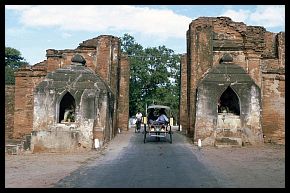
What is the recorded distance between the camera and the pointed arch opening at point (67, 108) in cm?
1567

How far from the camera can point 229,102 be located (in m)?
16.9

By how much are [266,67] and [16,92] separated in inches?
504

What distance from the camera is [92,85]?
1573 cm

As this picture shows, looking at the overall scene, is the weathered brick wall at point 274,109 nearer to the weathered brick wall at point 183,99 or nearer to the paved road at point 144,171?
the paved road at point 144,171

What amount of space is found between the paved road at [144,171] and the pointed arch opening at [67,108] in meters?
2.41

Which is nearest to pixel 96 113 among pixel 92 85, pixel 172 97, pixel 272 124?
pixel 92 85

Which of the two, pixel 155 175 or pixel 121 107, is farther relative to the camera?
pixel 121 107

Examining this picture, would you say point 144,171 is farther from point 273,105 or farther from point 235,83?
point 273,105

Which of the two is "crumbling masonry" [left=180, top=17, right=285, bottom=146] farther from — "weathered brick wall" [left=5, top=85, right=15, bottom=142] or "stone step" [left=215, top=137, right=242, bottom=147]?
"weathered brick wall" [left=5, top=85, right=15, bottom=142]

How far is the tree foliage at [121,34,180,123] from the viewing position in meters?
46.6

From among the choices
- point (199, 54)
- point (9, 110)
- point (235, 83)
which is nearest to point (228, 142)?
point (235, 83)

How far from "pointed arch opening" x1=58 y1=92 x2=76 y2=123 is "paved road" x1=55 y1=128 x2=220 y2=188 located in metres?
2.41

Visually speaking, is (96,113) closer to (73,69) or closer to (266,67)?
(73,69)

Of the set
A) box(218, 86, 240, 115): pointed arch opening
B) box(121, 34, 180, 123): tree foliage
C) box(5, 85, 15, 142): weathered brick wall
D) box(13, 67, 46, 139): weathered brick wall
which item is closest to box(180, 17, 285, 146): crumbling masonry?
box(218, 86, 240, 115): pointed arch opening
